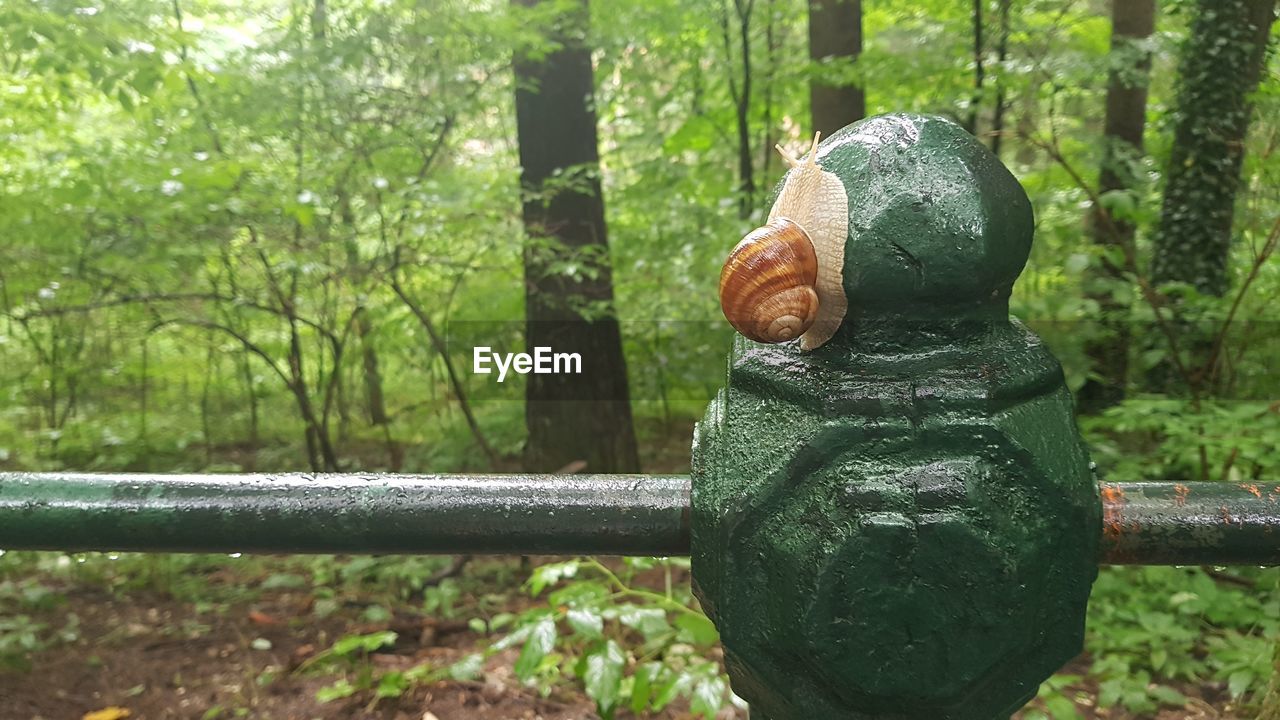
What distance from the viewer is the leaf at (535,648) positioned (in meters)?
1.58

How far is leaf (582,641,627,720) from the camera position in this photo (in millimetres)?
1562

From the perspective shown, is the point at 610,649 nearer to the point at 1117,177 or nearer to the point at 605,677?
the point at 605,677

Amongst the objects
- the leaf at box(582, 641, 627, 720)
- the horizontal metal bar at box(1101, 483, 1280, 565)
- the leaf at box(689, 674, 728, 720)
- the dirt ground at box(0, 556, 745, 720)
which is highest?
the horizontal metal bar at box(1101, 483, 1280, 565)

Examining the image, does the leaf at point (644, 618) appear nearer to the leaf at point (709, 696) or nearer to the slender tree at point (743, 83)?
the leaf at point (709, 696)

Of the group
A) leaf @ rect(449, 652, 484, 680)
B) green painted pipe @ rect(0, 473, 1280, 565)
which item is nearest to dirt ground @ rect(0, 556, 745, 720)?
leaf @ rect(449, 652, 484, 680)

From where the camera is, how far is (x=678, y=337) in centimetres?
530

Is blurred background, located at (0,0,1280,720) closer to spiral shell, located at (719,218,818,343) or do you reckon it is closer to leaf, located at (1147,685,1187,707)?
leaf, located at (1147,685,1187,707)

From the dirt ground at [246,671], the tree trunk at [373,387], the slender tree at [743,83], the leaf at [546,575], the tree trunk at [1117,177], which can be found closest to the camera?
the leaf at [546,575]

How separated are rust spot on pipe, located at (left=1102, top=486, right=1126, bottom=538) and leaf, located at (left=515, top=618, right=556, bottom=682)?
123 cm

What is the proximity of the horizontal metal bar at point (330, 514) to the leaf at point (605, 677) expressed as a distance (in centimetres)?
104

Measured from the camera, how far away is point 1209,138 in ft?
13.4

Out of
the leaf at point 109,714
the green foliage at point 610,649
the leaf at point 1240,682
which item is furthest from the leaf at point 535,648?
the leaf at point 109,714

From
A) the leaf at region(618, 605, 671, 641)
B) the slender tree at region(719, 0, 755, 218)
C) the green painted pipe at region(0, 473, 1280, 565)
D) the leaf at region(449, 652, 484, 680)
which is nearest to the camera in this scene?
the green painted pipe at region(0, 473, 1280, 565)

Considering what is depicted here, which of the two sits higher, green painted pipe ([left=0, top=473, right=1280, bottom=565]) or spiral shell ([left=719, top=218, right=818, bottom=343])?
spiral shell ([left=719, top=218, right=818, bottom=343])
